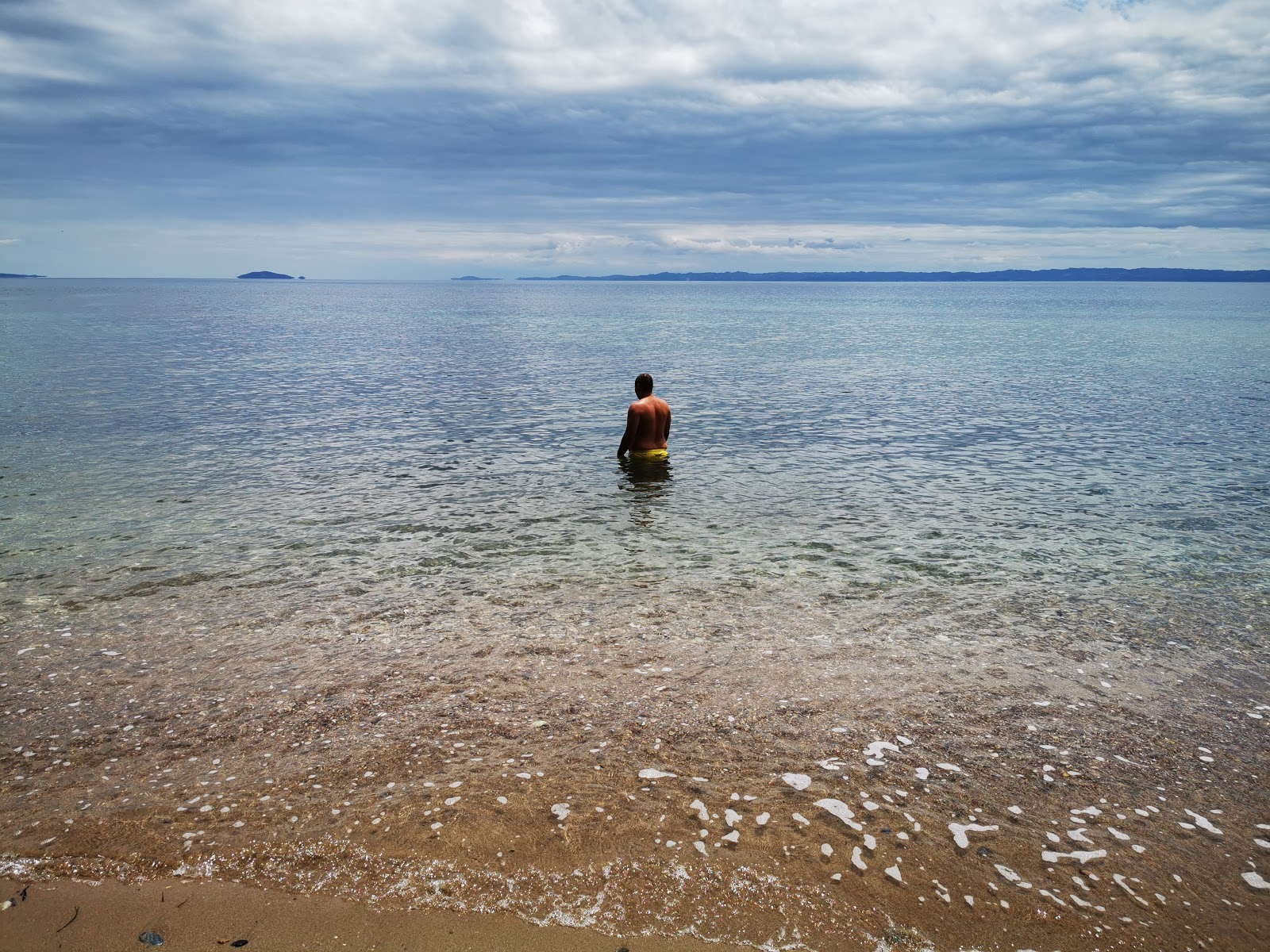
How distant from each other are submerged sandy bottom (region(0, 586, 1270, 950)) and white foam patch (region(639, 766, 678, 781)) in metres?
0.05

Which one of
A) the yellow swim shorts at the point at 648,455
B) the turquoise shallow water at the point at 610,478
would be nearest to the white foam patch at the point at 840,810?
the turquoise shallow water at the point at 610,478

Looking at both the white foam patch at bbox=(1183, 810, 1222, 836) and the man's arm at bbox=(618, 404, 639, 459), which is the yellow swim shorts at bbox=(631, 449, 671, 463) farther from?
the white foam patch at bbox=(1183, 810, 1222, 836)

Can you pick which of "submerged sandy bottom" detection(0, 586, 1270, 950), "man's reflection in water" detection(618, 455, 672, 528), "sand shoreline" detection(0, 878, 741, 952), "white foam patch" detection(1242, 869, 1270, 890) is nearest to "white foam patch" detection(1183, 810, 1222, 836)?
"submerged sandy bottom" detection(0, 586, 1270, 950)

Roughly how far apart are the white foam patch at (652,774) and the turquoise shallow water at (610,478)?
5.84 meters

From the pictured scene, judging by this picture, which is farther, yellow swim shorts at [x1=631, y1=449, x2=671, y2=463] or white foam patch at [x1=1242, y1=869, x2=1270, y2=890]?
yellow swim shorts at [x1=631, y1=449, x2=671, y2=463]

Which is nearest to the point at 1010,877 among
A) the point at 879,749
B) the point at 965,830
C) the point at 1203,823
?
the point at 965,830

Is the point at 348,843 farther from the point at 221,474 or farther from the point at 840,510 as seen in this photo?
the point at 221,474

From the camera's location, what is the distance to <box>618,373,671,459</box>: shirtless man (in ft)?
72.8

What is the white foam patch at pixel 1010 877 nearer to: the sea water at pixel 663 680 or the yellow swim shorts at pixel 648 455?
the sea water at pixel 663 680

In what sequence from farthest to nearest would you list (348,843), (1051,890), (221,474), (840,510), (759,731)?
(221,474), (840,510), (759,731), (348,843), (1051,890)

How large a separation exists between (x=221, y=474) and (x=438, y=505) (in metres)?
7.17

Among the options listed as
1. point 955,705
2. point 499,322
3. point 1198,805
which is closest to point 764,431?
point 955,705

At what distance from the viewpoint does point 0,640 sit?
11000mm

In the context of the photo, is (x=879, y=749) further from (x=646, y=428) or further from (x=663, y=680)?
(x=646, y=428)
